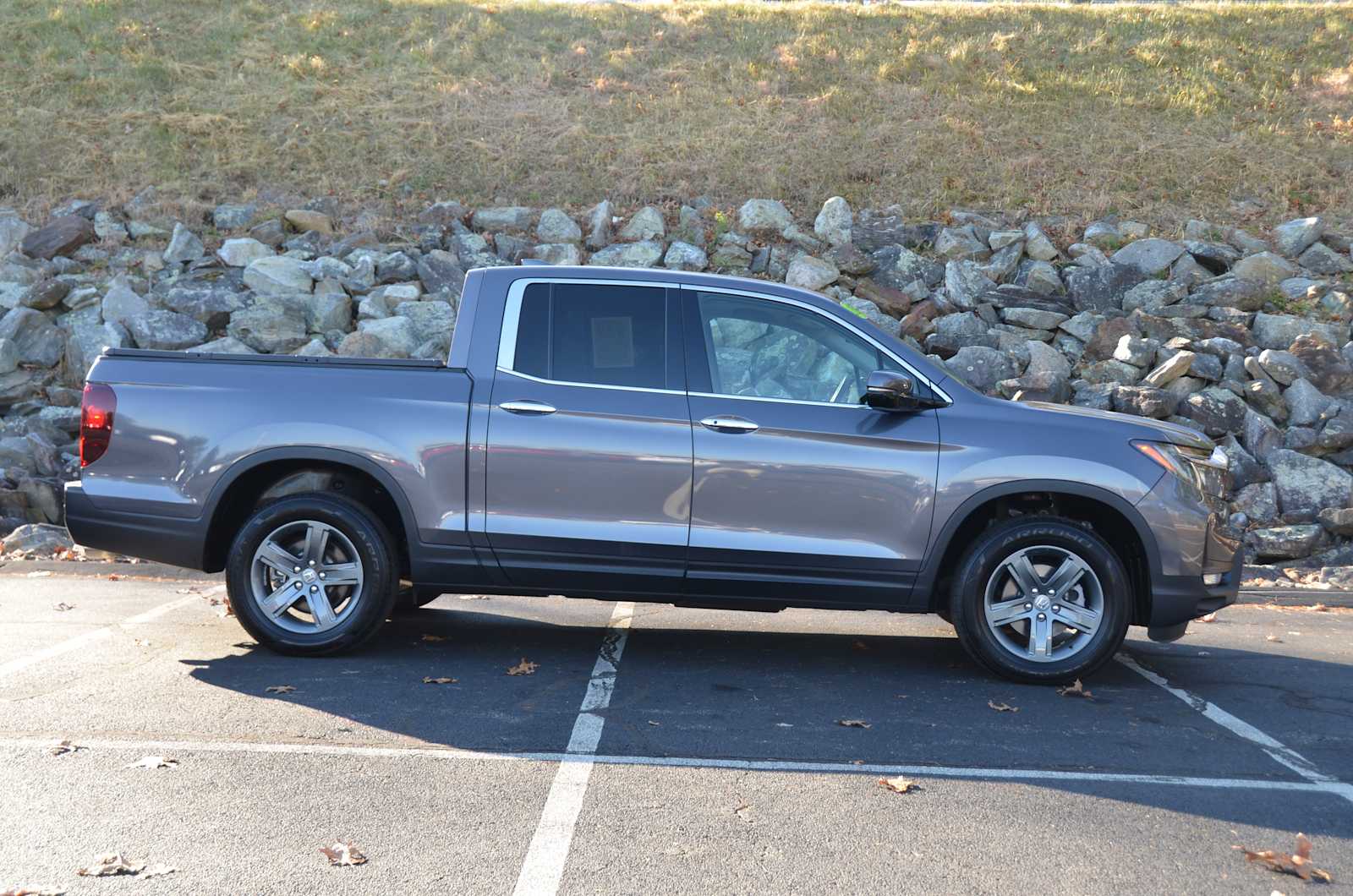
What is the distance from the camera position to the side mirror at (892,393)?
19.8ft

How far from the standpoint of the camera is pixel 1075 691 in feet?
20.5

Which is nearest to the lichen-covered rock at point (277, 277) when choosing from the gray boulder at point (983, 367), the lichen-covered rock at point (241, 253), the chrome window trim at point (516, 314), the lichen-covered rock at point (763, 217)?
the lichen-covered rock at point (241, 253)

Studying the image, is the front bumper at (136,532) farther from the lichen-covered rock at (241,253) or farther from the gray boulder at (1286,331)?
the gray boulder at (1286,331)

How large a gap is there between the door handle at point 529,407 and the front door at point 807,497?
759 millimetres

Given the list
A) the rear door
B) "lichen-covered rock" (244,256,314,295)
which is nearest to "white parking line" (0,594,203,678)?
the rear door

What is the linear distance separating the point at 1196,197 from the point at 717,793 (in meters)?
17.7

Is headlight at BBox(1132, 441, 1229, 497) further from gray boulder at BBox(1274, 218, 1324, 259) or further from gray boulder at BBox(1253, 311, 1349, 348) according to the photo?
gray boulder at BBox(1274, 218, 1324, 259)

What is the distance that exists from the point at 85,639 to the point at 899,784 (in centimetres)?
478

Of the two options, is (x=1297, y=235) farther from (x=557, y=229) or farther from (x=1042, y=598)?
(x=1042, y=598)

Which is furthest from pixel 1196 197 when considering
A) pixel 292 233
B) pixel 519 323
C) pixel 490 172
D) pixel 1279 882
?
pixel 1279 882

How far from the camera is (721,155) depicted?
20.8m

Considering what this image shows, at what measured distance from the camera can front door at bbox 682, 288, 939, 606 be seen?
616 centimetres

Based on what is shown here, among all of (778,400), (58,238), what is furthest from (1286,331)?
(58,238)

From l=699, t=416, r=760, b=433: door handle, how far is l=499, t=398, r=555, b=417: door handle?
806mm
